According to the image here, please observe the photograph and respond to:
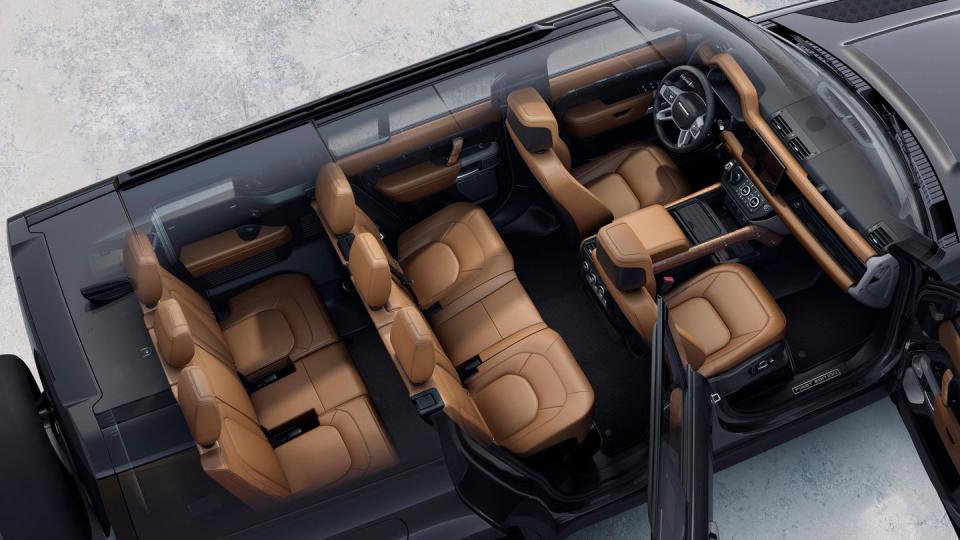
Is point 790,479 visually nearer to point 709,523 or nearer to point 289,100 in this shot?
point 709,523

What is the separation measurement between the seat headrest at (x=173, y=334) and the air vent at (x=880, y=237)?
112 inches

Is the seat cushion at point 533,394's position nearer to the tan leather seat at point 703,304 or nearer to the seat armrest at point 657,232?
the tan leather seat at point 703,304

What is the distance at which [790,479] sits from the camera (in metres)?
4.53

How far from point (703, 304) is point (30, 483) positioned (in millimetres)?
2889

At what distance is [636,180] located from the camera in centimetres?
457

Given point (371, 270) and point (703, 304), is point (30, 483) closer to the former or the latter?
point (371, 270)

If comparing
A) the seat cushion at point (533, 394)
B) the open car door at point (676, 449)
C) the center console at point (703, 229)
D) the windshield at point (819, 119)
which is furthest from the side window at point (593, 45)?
the open car door at point (676, 449)

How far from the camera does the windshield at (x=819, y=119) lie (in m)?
3.80

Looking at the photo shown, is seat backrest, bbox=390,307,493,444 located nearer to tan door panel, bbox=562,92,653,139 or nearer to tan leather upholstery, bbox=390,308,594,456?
tan leather upholstery, bbox=390,308,594,456

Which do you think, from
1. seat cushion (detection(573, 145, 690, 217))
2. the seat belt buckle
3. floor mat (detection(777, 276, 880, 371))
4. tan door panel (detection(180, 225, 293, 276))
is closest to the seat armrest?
the seat belt buckle

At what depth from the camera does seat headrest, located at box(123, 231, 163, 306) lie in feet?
11.8

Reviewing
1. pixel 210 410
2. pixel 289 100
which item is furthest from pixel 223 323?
pixel 289 100

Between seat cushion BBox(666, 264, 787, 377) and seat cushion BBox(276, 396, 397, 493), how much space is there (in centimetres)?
140

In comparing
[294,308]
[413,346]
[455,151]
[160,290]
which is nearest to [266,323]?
[294,308]
